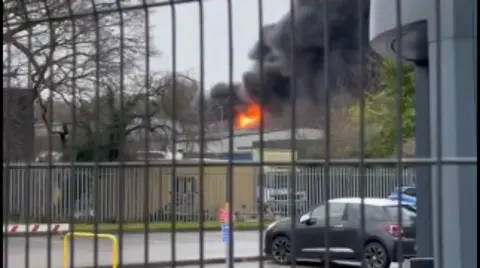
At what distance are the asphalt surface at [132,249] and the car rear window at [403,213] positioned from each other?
37 cm

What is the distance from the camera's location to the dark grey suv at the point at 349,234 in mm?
5953

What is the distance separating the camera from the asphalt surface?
618cm

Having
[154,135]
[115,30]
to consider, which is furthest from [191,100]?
[115,30]

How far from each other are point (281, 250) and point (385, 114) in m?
1.26

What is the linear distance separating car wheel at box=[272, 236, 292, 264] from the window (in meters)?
0.27

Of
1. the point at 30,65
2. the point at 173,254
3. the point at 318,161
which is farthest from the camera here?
the point at 30,65

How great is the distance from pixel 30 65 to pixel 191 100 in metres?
1.55

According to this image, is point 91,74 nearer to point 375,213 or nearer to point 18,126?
point 18,126

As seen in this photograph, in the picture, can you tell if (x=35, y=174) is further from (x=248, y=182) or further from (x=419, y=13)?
(x=419, y=13)

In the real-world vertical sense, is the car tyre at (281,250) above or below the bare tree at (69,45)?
below

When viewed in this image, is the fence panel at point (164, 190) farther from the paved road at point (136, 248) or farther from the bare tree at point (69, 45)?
the bare tree at point (69, 45)

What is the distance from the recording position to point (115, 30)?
6.53 meters

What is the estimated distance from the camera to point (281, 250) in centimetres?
609

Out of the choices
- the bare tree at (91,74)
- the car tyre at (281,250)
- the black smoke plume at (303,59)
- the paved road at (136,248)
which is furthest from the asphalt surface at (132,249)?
the black smoke plume at (303,59)
